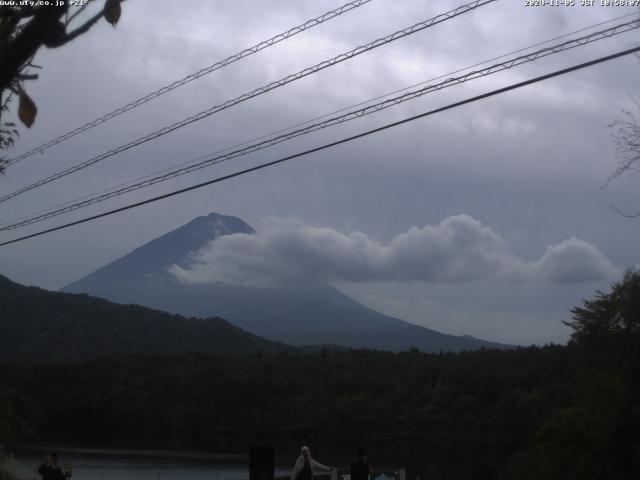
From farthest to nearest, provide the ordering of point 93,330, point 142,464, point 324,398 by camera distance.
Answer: point 93,330 → point 324,398 → point 142,464

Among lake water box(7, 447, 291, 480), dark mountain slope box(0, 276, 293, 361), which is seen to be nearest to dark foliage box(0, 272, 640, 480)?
lake water box(7, 447, 291, 480)

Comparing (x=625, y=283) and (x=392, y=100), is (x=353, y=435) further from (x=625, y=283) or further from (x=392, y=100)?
(x=392, y=100)

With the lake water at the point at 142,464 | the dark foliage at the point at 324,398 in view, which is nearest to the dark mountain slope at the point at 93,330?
the dark foliage at the point at 324,398

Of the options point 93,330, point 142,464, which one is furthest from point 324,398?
point 93,330

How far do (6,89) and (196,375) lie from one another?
9183 centimetres

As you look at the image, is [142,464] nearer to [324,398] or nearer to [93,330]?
[324,398]

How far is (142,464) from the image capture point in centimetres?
5444

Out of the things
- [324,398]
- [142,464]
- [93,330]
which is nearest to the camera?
[142,464]

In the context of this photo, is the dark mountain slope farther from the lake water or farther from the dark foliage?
the lake water

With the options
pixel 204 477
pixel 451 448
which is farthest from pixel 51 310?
pixel 204 477

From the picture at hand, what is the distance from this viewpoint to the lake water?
1735 inches

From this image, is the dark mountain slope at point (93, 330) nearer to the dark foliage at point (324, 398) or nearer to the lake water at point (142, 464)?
the dark foliage at point (324, 398)

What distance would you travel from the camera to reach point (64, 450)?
63.6 m

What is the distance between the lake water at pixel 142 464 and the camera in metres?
44.1
